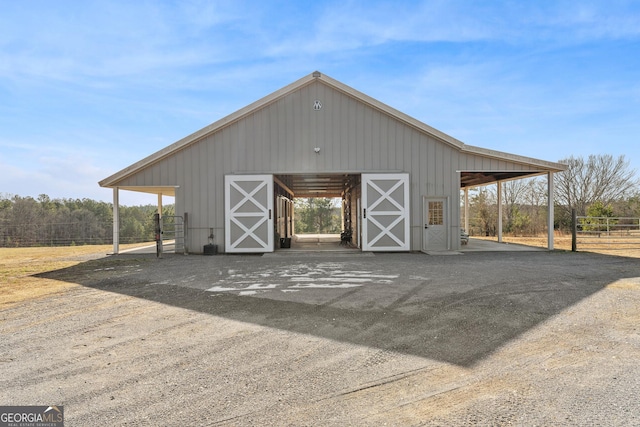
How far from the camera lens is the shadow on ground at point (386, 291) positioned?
393 centimetres

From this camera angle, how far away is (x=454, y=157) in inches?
490

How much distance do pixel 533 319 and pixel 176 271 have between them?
725 cm

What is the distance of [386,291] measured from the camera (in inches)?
237

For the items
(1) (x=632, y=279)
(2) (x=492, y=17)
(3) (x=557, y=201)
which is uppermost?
(2) (x=492, y=17)

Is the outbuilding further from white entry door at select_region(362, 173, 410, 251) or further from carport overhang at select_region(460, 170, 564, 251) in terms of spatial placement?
carport overhang at select_region(460, 170, 564, 251)

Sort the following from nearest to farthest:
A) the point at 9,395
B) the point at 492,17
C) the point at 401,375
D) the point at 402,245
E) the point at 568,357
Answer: the point at 9,395
the point at 401,375
the point at 568,357
the point at 492,17
the point at 402,245

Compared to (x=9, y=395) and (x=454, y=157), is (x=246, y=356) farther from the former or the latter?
(x=454, y=157)

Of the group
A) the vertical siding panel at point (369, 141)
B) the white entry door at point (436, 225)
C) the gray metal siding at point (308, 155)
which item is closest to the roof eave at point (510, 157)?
the gray metal siding at point (308, 155)

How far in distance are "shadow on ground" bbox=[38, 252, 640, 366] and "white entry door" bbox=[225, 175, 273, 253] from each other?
6.10 feet

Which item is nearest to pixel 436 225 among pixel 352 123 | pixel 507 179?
pixel 352 123

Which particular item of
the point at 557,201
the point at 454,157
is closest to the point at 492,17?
the point at 454,157

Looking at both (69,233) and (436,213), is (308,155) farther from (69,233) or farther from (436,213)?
(69,233)

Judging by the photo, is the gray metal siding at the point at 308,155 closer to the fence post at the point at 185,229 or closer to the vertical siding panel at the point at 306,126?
the vertical siding panel at the point at 306,126

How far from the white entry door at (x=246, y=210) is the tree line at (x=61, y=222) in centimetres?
1830
